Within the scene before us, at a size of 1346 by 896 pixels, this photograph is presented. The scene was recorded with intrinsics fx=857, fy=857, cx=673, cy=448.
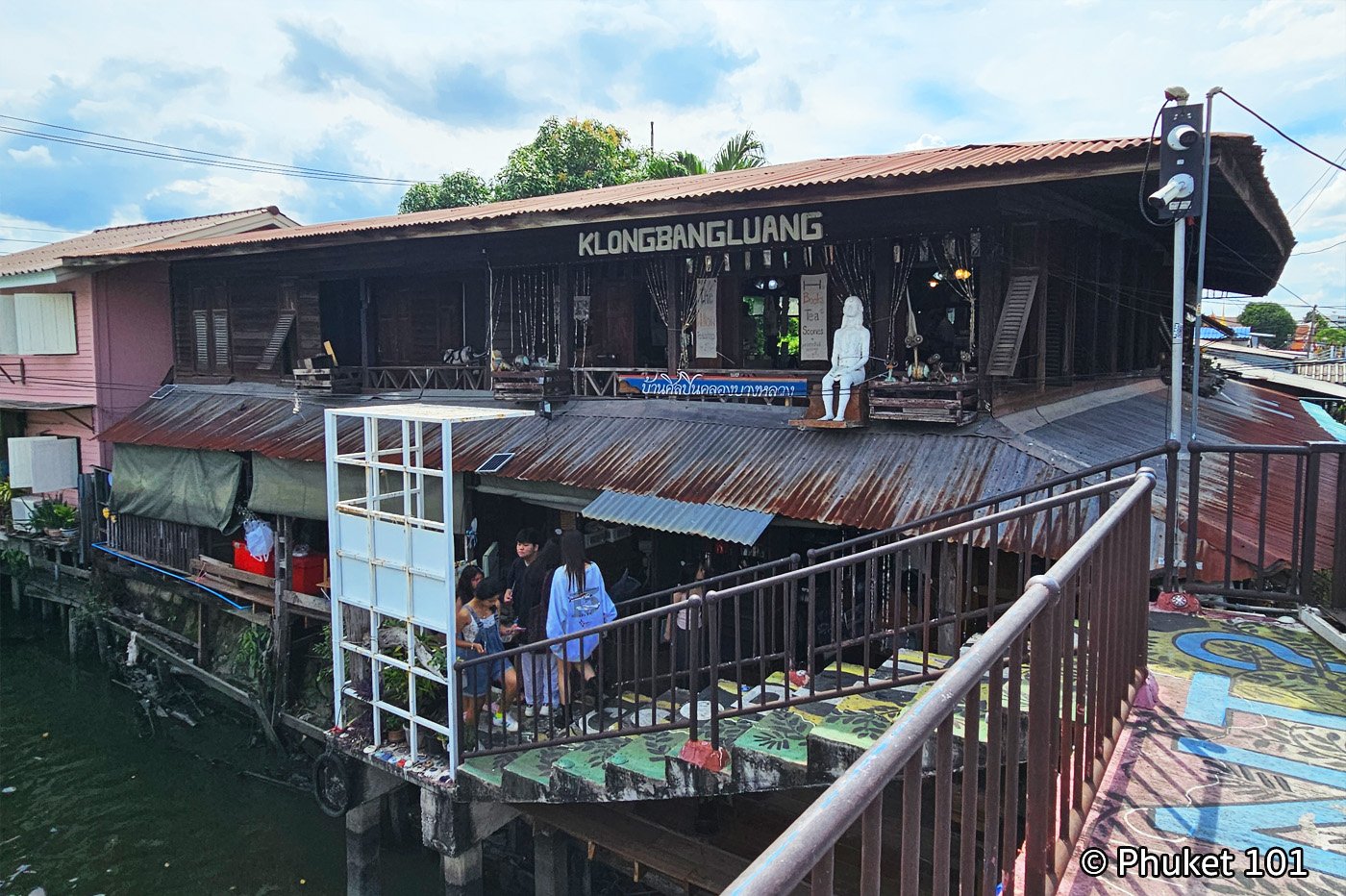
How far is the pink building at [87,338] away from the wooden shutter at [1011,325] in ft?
58.6

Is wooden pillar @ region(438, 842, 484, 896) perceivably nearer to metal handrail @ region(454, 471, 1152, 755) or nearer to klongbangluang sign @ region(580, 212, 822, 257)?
metal handrail @ region(454, 471, 1152, 755)

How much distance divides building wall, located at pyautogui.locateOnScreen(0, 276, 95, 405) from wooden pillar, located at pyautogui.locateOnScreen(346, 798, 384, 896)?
567 inches

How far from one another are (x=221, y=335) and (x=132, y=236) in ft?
29.7

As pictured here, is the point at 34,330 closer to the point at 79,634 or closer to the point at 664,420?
the point at 79,634

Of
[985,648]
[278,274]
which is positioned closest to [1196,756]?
[985,648]

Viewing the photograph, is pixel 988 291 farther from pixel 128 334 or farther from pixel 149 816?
pixel 128 334

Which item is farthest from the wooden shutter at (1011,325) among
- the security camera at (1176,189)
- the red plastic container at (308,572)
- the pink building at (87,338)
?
the pink building at (87,338)

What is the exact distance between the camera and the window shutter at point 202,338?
18.5 m

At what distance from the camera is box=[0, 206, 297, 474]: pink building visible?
19234 millimetres

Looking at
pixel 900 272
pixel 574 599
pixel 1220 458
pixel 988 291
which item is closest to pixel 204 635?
pixel 574 599

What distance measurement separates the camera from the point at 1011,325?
31.5ft

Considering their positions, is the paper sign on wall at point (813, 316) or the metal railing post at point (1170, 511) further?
the paper sign on wall at point (813, 316)

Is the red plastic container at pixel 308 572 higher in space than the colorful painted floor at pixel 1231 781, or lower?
lower

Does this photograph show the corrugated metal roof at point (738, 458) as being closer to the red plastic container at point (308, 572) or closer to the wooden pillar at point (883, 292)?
the wooden pillar at point (883, 292)
